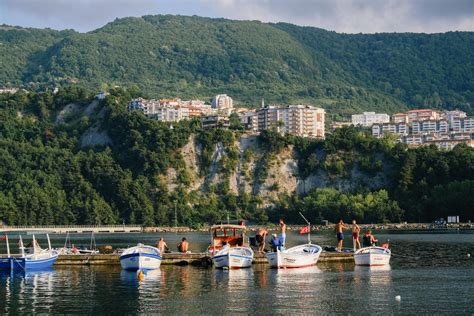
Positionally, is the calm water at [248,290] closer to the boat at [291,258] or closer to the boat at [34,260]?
the boat at [291,258]

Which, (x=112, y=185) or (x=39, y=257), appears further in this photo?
(x=112, y=185)

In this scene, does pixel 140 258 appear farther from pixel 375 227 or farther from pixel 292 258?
pixel 375 227

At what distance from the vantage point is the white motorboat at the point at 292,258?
57969 millimetres

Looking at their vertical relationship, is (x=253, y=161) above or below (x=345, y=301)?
above

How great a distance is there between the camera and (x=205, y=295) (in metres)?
45.4

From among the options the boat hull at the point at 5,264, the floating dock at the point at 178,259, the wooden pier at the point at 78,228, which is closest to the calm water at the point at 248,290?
the floating dock at the point at 178,259

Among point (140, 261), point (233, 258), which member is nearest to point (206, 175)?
point (140, 261)

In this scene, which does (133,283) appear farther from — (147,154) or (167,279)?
(147,154)

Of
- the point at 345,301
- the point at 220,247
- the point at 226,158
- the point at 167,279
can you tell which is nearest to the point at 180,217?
the point at 226,158

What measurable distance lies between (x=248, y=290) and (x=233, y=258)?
11.0m

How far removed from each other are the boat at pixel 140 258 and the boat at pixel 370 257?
12.5 metres

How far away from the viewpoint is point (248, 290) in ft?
155

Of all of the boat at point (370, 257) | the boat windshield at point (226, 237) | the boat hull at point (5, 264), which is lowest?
the boat hull at point (5, 264)

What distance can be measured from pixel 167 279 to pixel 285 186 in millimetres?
129040
